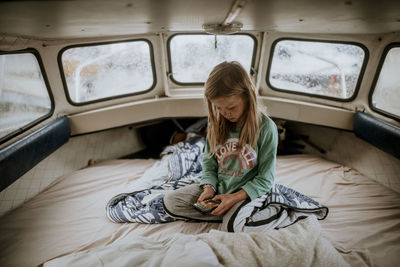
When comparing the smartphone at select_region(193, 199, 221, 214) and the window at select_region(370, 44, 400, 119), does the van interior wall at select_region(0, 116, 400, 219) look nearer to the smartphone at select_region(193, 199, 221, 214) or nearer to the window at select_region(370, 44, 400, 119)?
the window at select_region(370, 44, 400, 119)

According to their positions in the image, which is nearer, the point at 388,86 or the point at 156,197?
the point at 156,197

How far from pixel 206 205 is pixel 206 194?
0.25ft

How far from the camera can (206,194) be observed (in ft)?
5.59

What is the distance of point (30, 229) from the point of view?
73.3 inches

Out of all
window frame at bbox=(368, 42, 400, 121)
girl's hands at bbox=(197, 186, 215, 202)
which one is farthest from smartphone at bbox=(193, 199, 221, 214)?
window frame at bbox=(368, 42, 400, 121)

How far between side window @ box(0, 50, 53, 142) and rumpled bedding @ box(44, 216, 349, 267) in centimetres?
136

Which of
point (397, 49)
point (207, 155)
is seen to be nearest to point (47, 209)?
point (207, 155)

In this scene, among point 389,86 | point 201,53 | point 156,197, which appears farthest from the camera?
point 201,53

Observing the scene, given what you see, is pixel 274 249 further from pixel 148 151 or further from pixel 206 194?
pixel 148 151

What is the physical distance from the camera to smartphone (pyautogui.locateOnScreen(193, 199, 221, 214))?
5.43 ft

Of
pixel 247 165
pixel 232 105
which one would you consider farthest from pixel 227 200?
pixel 232 105

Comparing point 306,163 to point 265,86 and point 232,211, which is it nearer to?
point 265,86

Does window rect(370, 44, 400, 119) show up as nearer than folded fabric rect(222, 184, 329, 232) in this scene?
No

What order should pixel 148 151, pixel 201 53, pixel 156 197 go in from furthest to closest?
pixel 148 151 < pixel 201 53 < pixel 156 197
